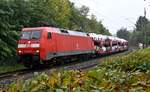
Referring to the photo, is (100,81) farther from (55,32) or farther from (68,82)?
(55,32)

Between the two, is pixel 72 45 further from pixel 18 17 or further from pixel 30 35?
pixel 30 35

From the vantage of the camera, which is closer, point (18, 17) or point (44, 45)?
point (44, 45)

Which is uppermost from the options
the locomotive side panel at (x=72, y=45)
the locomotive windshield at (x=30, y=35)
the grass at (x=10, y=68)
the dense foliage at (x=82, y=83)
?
the dense foliage at (x=82, y=83)

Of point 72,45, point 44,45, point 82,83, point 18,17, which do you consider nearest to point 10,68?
point 44,45

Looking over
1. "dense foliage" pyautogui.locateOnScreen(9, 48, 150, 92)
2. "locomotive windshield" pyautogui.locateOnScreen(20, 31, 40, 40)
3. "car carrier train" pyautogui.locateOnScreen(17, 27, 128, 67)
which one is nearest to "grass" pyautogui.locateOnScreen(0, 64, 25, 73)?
"car carrier train" pyautogui.locateOnScreen(17, 27, 128, 67)

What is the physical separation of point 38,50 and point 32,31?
1492 mm

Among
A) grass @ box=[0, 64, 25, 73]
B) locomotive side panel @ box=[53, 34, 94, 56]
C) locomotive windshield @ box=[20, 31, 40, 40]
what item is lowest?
grass @ box=[0, 64, 25, 73]

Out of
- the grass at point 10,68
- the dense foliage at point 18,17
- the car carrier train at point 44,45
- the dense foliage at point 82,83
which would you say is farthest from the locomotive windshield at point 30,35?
the dense foliage at point 82,83

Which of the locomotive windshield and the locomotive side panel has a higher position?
the locomotive windshield

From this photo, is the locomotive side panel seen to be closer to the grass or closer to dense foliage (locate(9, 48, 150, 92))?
the grass

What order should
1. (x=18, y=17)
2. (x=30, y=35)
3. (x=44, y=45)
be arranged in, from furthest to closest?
(x=18, y=17) < (x=30, y=35) < (x=44, y=45)

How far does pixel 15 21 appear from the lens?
3616 cm

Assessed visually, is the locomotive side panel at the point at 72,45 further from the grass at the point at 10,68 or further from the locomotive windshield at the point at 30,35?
the grass at the point at 10,68

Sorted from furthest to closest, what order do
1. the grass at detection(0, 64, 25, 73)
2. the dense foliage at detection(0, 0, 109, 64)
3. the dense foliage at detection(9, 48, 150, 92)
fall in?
the dense foliage at detection(0, 0, 109, 64) → the grass at detection(0, 64, 25, 73) → the dense foliage at detection(9, 48, 150, 92)
